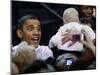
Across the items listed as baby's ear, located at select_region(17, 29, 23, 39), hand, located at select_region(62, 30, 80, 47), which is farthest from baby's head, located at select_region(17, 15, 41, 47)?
hand, located at select_region(62, 30, 80, 47)

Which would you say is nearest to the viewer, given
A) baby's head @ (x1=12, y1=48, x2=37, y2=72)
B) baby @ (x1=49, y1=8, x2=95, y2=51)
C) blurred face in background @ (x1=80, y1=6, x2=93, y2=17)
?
baby's head @ (x1=12, y1=48, x2=37, y2=72)

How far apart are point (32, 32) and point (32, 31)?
0.04 ft

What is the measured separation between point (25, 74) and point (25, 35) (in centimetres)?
42

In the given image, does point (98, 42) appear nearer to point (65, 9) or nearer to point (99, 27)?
point (99, 27)

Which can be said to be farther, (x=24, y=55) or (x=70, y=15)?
(x=70, y=15)

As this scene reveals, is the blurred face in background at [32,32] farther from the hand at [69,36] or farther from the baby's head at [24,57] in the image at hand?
the hand at [69,36]

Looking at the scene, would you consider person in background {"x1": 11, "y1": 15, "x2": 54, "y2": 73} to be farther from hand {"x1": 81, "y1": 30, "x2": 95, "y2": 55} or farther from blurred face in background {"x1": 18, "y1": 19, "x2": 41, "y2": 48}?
hand {"x1": 81, "y1": 30, "x2": 95, "y2": 55}

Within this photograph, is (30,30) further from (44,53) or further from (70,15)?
(70,15)

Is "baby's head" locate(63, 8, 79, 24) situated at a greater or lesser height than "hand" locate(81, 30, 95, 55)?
greater

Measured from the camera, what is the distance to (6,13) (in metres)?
2.08

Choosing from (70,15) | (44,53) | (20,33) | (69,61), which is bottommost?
(69,61)

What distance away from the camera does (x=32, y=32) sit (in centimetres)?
220

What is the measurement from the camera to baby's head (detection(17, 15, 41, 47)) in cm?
216

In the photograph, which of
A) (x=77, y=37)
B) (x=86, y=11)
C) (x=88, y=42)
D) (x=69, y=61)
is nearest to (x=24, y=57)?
(x=69, y=61)
